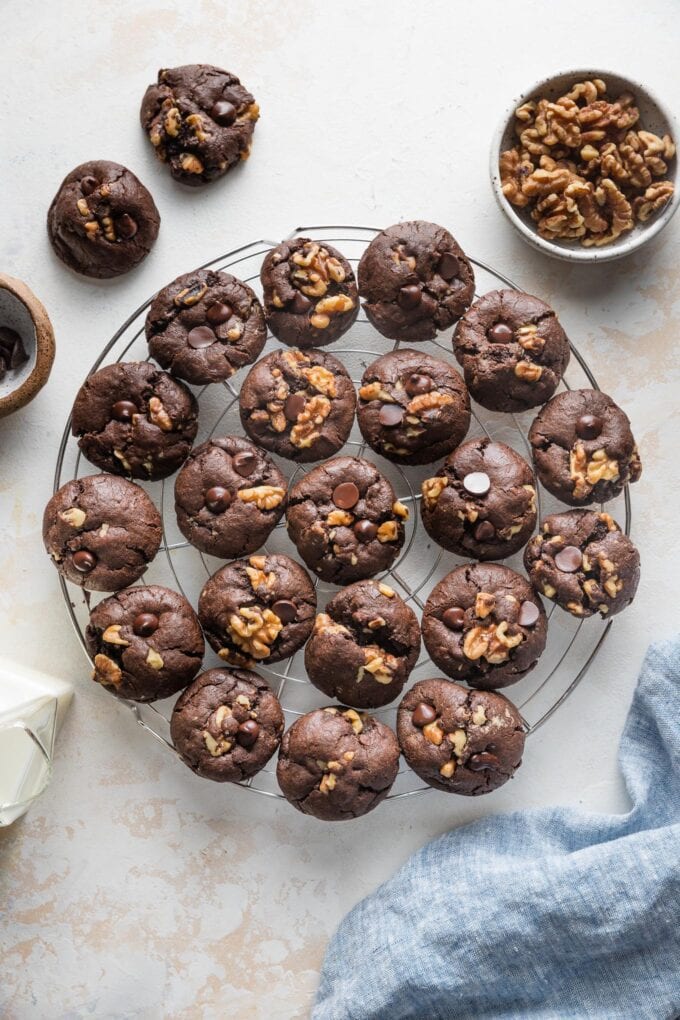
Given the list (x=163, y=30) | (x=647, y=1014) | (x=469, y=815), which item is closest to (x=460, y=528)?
(x=469, y=815)

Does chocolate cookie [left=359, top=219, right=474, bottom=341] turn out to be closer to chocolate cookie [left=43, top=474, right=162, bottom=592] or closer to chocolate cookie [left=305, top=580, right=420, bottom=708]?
chocolate cookie [left=305, top=580, right=420, bottom=708]

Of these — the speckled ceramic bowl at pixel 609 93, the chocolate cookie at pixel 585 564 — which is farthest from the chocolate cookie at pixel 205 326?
the chocolate cookie at pixel 585 564

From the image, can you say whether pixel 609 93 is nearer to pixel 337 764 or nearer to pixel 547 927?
pixel 337 764

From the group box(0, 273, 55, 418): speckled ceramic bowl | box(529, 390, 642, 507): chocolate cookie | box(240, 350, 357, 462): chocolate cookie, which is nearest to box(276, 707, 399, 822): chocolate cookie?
box(240, 350, 357, 462): chocolate cookie

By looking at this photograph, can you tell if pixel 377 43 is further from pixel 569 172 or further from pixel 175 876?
pixel 175 876

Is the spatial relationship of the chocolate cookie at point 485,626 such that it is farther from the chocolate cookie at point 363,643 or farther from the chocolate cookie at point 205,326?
the chocolate cookie at point 205,326
